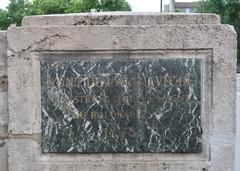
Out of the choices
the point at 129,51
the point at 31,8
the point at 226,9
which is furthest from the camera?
the point at 31,8

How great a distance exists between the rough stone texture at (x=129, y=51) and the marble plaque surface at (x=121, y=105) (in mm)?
69

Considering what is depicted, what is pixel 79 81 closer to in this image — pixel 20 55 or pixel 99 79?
pixel 99 79

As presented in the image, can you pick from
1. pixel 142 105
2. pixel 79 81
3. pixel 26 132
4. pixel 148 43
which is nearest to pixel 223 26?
pixel 148 43

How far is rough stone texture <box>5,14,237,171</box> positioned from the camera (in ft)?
12.7

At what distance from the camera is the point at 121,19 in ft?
12.9

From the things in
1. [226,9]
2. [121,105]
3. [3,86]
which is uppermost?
[226,9]

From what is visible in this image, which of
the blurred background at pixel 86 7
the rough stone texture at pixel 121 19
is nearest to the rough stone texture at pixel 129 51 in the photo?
the rough stone texture at pixel 121 19

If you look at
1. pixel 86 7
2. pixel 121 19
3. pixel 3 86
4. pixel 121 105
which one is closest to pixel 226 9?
pixel 86 7

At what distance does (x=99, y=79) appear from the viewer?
392cm

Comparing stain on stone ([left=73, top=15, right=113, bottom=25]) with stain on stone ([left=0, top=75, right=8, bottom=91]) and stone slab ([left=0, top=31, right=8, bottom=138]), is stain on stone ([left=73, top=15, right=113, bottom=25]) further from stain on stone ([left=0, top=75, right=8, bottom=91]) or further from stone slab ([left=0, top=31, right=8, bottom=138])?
stain on stone ([left=0, top=75, right=8, bottom=91])

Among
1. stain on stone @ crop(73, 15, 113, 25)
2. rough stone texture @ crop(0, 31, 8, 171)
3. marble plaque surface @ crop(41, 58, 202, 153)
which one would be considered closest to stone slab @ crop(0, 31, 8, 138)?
rough stone texture @ crop(0, 31, 8, 171)

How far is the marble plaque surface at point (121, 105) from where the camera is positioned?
3.90m

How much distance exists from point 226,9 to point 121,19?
79.8 ft

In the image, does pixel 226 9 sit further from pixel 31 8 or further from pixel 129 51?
pixel 129 51
